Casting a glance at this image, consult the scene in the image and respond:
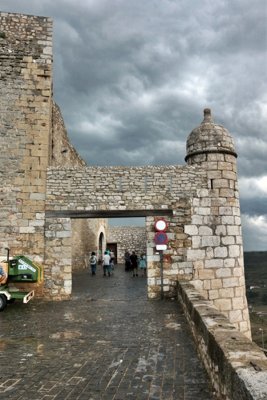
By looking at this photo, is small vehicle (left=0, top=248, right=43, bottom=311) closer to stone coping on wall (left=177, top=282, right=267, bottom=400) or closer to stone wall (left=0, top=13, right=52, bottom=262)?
stone wall (left=0, top=13, right=52, bottom=262)

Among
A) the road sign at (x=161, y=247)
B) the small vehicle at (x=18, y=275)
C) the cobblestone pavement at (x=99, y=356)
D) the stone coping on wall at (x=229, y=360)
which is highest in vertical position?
the road sign at (x=161, y=247)

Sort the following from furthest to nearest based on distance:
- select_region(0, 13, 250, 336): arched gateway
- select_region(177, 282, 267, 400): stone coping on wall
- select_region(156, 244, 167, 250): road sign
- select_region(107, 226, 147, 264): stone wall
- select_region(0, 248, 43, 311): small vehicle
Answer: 1. select_region(107, 226, 147, 264): stone wall
2. select_region(0, 13, 250, 336): arched gateway
3. select_region(156, 244, 167, 250): road sign
4. select_region(0, 248, 43, 311): small vehicle
5. select_region(177, 282, 267, 400): stone coping on wall

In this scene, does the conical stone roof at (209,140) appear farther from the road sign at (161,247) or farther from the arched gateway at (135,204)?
the road sign at (161,247)

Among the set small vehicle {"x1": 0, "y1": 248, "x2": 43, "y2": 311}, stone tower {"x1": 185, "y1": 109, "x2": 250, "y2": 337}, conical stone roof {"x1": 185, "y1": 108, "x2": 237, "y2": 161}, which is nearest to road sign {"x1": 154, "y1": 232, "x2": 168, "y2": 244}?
stone tower {"x1": 185, "y1": 109, "x2": 250, "y2": 337}

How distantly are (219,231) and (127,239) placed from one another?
23752 mm

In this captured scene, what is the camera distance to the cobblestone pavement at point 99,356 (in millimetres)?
3631

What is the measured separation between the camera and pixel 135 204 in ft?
32.8

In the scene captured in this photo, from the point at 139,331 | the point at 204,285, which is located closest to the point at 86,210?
the point at 204,285

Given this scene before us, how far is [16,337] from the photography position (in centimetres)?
581

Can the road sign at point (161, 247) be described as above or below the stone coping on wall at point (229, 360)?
above

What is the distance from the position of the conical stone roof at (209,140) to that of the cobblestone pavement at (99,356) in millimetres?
4605

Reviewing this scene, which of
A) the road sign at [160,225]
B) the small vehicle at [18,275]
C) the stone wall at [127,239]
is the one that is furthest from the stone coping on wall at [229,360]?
the stone wall at [127,239]

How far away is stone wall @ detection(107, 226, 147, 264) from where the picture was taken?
3256cm

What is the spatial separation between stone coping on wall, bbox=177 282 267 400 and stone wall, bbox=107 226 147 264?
27.6m
